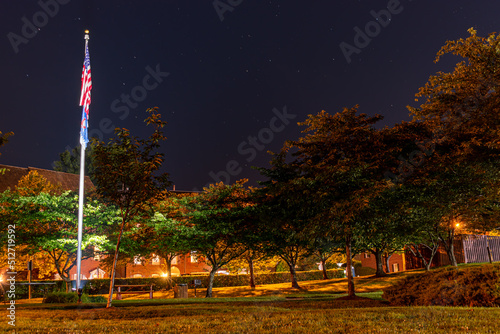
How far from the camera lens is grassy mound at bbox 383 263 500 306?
12203 millimetres

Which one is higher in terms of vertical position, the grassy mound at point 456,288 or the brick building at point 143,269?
the grassy mound at point 456,288

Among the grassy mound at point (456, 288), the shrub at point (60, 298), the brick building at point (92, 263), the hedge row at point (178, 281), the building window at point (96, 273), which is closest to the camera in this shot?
the grassy mound at point (456, 288)

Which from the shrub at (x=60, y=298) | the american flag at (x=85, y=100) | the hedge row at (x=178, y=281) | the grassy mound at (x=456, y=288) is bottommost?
the hedge row at (x=178, y=281)

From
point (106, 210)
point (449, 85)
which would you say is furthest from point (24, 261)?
point (449, 85)

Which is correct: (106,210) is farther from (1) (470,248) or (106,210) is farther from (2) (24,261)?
(1) (470,248)

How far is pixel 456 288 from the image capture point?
1311cm

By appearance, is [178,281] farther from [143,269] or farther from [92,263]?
[92,263]

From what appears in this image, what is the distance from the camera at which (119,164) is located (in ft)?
60.3

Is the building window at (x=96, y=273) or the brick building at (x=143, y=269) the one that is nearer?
the brick building at (x=143, y=269)

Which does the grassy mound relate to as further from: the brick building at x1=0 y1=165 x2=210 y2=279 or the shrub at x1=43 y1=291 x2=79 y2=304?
the brick building at x1=0 y1=165 x2=210 y2=279

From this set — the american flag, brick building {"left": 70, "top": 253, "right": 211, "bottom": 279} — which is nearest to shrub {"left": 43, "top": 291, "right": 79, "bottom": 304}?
the american flag

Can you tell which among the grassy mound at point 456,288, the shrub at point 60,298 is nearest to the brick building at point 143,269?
the shrub at point 60,298

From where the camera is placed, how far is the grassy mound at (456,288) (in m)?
12.2

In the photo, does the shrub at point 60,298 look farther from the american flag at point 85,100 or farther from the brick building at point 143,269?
the brick building at point 143,269
